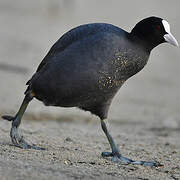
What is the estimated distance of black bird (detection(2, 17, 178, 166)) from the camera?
597 cm

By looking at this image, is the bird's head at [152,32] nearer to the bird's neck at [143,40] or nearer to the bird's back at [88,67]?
the bird's neck at [143,40]

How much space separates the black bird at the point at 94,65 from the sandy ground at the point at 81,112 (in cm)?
68

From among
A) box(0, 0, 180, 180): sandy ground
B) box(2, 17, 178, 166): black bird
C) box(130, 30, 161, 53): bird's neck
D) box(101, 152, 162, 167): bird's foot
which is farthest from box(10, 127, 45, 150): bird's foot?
box(130, 30, 161, 53): bird's neck

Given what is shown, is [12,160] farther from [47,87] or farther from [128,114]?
[128,114]

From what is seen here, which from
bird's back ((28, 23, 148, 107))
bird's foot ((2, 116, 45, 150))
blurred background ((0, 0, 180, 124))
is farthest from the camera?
blurred background ((0, 0, 180, 124))

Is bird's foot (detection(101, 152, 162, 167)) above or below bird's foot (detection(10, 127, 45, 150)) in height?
above

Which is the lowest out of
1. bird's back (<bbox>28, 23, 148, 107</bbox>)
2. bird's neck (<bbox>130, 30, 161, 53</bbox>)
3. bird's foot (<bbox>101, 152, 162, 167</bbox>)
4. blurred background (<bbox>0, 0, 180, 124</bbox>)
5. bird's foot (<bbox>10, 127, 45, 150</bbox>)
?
blurred background (<bbox>0, 0, 180, 124</bbox>)

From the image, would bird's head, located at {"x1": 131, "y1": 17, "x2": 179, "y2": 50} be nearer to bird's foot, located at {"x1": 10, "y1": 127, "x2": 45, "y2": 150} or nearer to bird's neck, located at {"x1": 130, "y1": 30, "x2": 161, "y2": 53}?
bird's neck, located at {"x1": 130, "y1": 30, "x2": 161, "y2": 53}

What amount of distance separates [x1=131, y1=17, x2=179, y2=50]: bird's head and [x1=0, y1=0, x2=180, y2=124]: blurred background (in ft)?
15.4

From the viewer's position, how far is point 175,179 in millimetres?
5465

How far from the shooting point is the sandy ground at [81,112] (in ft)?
18.0

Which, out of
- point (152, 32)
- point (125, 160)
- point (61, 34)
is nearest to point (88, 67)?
point (152, 32)

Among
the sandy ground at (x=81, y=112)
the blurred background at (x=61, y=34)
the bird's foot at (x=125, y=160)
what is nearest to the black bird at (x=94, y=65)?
the bird's foot at (x=125, y=160)

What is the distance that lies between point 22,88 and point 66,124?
297 cm
